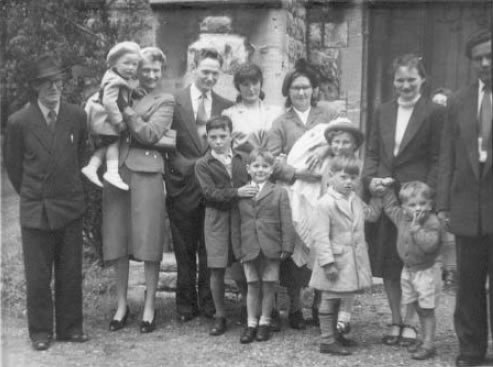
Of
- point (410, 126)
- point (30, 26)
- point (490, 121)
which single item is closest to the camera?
point (490, 121)

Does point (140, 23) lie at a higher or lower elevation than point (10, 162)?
higher

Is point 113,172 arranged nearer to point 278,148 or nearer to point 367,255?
point 278,148

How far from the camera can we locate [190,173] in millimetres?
5711

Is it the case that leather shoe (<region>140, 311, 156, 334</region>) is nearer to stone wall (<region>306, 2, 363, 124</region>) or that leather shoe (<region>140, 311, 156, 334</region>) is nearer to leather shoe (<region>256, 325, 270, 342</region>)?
leather shoe (<region>256, 325, 270, 342</region>)

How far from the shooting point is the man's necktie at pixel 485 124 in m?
4.67

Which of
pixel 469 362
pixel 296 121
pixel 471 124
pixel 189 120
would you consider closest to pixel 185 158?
pixel 189 120

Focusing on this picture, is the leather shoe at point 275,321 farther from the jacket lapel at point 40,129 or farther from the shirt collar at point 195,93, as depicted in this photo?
the jacket lapel at point 40,129

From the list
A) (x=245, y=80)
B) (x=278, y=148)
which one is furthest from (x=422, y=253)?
(x=245, y=80)

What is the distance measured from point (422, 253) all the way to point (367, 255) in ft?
1.18

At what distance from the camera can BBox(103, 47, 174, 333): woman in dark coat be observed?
18.3 feet

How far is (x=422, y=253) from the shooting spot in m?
4.91

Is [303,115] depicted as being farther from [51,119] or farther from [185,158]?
[51,119]

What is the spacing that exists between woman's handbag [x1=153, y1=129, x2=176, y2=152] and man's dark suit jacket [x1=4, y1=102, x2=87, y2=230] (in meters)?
0.59

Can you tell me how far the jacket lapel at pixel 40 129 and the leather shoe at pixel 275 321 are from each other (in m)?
1.78
